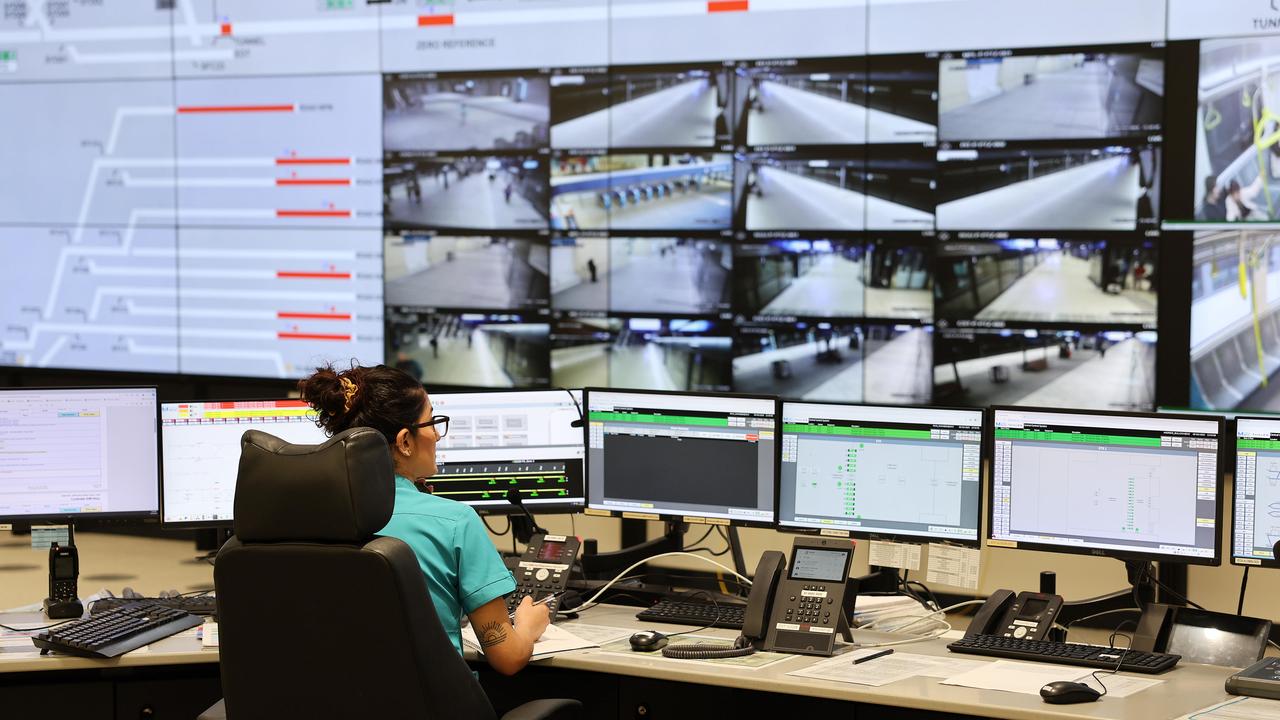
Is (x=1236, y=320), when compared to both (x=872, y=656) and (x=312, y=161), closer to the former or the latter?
(x=872, y=656)

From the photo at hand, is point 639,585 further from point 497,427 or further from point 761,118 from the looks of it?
point 761,118

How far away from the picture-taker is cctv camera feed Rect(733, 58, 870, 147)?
4.16 metres

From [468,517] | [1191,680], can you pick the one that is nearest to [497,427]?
[468,517]

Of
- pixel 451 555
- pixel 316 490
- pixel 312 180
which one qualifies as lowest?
pixel 451 555

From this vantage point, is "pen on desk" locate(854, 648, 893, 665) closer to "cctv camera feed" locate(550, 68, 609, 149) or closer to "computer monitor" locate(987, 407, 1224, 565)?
"computer monitor" locate(987, 407, 1224, 565)

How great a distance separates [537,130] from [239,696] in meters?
2.94

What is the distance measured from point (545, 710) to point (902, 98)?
100 inches

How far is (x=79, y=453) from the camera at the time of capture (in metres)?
3.01

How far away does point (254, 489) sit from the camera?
1896mm

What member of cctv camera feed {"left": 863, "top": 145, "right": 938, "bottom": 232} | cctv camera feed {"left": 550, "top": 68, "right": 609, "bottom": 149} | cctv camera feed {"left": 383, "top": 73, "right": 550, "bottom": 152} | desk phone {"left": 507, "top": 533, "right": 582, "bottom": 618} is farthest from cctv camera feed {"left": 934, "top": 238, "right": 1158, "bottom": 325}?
desk phone {"left": 507, "top": 533, "right": 582, "bottom": 618}

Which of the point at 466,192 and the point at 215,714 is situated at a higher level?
the point at 466,192

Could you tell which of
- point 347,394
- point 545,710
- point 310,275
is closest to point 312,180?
point 310,275

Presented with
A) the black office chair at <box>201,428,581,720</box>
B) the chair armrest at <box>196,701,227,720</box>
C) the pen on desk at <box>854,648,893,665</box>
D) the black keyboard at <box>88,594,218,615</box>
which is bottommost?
the chair armrest at <box>196,701,227,720</box>

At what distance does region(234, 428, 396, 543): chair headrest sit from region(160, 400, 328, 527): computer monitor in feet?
3.83
